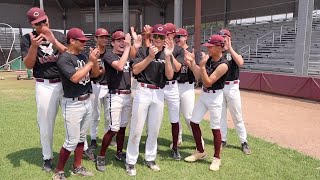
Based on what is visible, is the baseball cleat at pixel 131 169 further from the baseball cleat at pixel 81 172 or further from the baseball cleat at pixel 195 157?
the baseball cleat at pixel 195 157

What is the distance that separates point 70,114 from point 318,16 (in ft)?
73.9

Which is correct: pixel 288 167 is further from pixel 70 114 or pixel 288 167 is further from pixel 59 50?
pixel 59 50

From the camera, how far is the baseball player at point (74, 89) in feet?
12.7

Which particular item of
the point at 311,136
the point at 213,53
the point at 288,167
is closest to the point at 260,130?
the point at 311,136

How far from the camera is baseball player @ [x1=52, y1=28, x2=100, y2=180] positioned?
388 cm

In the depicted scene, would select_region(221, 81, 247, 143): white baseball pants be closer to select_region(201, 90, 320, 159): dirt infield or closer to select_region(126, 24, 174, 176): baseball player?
select_region(201, 90, 320, 159): dirt infield

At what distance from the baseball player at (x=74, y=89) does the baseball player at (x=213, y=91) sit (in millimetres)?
1658

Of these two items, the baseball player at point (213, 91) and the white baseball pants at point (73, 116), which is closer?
the white baseball pants at point (73, 116)

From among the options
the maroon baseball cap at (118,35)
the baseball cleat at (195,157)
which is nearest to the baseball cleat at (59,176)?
the baseball cleat at (195,157)

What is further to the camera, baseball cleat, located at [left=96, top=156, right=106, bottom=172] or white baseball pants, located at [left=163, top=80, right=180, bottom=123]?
white baseball pants, located at [left=163, top=80, right=180, bottom=123]

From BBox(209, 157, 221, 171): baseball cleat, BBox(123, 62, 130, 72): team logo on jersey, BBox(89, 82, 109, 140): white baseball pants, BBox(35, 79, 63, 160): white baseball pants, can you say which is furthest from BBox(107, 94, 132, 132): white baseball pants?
BBox(209, 157, 221, 171): baseball cleat

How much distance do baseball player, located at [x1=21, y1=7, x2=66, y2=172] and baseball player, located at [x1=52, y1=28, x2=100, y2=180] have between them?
0.31 metres

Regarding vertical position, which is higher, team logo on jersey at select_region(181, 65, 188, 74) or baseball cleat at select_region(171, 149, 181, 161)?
team logo on jersey at select_region(181, 65, 188, 74)

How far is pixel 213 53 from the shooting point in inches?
186
